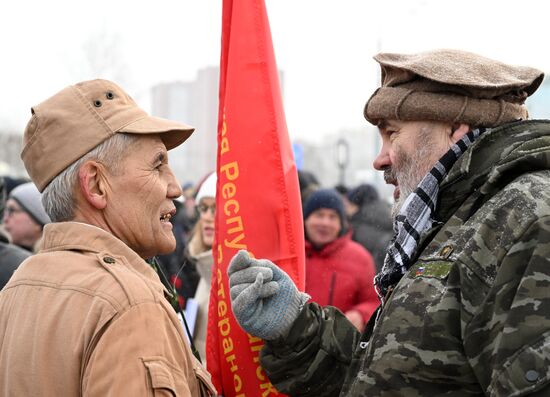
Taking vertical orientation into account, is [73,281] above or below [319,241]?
above

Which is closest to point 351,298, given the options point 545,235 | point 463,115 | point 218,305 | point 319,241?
point 319,241

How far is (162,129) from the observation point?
2762 millimetres

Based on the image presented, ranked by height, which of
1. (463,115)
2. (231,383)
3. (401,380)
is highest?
(463,115)

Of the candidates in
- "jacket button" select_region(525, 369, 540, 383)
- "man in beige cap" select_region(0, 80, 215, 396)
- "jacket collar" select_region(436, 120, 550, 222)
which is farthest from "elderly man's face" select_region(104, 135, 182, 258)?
"jacket button" select_region(525, 369, 540, 383)

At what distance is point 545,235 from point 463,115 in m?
0.66

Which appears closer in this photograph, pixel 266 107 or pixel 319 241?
pixel 266 107

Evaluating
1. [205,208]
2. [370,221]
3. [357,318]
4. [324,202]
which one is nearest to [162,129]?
[205,208]

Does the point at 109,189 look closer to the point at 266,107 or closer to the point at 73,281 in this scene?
the point at 73,281

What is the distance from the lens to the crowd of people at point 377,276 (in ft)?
7.39

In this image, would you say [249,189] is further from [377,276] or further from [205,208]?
[205,208]

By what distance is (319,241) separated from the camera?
6.38 metres

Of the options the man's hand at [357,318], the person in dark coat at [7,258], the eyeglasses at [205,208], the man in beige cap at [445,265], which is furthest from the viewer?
the man's hand at [357,318]

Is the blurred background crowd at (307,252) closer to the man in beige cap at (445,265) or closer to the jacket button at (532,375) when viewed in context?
the man in beige cap at (445,265)

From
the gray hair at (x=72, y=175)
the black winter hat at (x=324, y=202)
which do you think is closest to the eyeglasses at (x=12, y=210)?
the black winter hat at (x=324, y=202)
